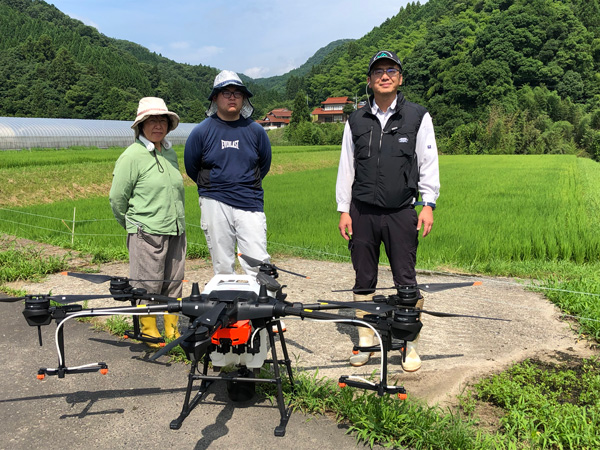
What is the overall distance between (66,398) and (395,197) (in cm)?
252

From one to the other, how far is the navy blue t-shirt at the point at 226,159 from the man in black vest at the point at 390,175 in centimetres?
82

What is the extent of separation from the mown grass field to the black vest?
137 cm

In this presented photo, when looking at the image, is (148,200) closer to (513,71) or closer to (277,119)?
(513,71)

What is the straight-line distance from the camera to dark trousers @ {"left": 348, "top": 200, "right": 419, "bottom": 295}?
3.50 m

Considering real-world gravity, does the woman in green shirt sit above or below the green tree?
below

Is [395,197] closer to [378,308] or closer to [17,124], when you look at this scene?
[378,308]

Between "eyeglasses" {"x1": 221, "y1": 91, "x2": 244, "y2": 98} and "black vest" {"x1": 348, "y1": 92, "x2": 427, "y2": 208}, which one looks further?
"eyeglasses" {"x1": 221, "y1": 91, "x2": 244, "y2": 98}

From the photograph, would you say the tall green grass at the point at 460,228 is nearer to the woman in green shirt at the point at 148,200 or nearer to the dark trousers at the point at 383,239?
the dark trousers at the point at 383,239

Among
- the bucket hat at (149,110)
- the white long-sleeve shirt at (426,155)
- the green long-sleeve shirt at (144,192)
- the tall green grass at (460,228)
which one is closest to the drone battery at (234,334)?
the white long-sleeve shirt at (426,155)

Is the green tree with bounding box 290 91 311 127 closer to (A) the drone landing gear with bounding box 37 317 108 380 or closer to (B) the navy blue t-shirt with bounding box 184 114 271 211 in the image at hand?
(B) the navy blue t-shirt with bounding box 184 114 271 211

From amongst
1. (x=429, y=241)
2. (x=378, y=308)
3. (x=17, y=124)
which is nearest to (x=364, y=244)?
(x=378, y=308)

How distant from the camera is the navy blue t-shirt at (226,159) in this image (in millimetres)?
3799

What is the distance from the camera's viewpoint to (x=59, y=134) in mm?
33375

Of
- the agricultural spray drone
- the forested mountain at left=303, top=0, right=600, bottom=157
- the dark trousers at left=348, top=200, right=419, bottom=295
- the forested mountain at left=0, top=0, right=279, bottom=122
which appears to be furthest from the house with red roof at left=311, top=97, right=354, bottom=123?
the agricultural spray drone
